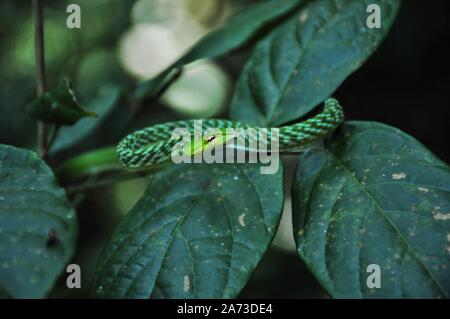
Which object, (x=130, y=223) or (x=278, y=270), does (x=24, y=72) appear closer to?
(x=278, y=270)

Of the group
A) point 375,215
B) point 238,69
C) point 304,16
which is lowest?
point 238,69

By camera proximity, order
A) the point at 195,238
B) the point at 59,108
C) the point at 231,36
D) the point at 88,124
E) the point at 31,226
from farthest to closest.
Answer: the point at 88,124 → the point at 231,36 → the point at 59,108 → the point at 195,238 → the point at 31,226

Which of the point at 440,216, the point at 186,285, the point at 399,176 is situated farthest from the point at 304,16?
the point at 186,285

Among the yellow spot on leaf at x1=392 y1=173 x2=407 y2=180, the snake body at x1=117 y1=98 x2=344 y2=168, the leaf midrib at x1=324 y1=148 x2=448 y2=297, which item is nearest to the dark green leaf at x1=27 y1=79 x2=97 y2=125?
the snake body at x1=117 y1=98 x2=344 y2=168

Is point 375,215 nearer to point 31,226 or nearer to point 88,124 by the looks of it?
point 31,226

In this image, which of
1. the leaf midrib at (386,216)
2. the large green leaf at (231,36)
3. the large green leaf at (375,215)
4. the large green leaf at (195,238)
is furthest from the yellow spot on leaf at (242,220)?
the large green leaf at (231,36)

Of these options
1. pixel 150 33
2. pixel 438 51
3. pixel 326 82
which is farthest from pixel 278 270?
pixel 326 82
